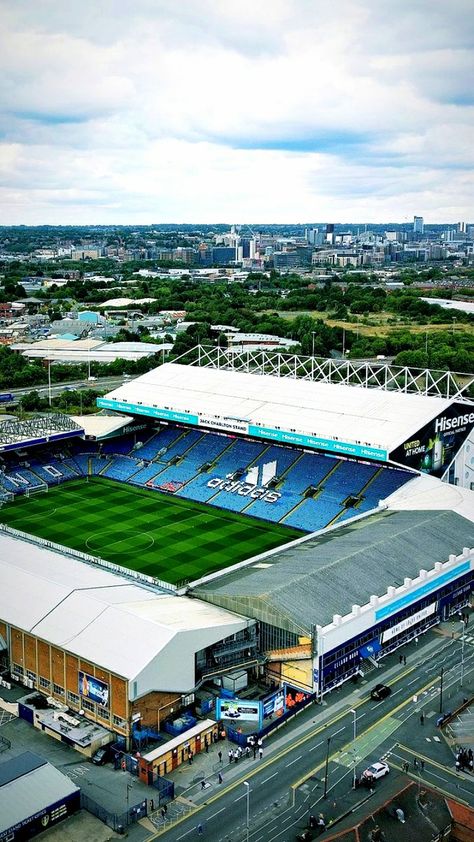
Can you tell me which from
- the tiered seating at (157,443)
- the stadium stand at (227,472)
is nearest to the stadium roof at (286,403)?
the tiered seating at (157,443)

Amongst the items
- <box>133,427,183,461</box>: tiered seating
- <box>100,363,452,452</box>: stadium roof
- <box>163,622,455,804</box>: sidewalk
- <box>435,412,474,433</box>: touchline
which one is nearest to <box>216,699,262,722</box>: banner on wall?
<box>163,622,455,804</box>: sidewalk

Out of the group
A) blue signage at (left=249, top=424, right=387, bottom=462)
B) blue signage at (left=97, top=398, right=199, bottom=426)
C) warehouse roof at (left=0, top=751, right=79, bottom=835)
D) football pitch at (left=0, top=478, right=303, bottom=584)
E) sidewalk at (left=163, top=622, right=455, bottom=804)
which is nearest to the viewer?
warehouse roof at (left=0, top=751, right=79, bottom=835)

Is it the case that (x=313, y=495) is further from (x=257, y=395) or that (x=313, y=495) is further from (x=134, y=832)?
(x=134, y=832)

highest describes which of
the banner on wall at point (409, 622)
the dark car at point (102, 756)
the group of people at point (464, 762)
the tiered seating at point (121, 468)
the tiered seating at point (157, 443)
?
the tiered seating at point (157, 443)

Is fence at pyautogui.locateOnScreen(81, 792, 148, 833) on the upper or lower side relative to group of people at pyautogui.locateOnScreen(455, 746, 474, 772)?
lower

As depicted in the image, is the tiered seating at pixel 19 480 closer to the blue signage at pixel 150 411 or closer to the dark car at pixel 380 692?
the blue signage at pixel 150 411

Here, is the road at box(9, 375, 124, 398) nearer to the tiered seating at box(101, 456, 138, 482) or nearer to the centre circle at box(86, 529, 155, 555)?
the tiered seating at box(101, 456, 138, 482)

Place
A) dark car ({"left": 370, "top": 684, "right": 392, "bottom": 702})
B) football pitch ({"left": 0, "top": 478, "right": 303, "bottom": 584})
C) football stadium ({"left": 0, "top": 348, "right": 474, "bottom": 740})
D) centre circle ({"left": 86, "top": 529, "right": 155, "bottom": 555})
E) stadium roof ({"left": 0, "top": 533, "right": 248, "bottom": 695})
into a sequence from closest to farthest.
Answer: stadium roof ({"left": 0, "top": 533, "right": 248, "bottom": 695}), football stadium ({"left": 0, "top": 348, "right": 474, "bottom": 740}), dark car ({"left": 370, "top": 684, "right": 392, "bottom": 702}), football pitch ({"left": 0, "top": 478, "right": 303, "bottom": 584}), centre circle ({"left": 86, "top": 529, "right": 155, "bottom": 555})
